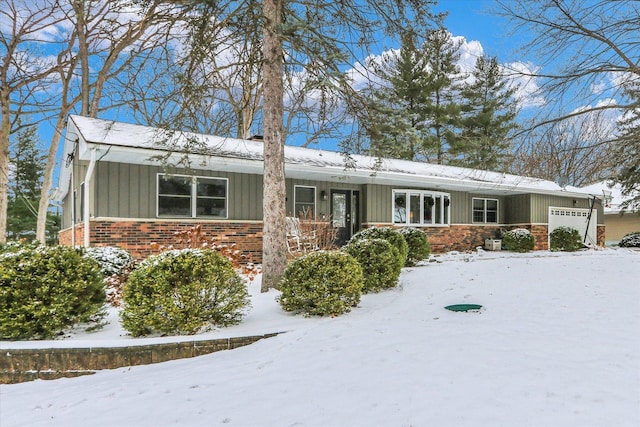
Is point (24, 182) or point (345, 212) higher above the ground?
point (24, 182)

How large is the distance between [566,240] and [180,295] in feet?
49.2

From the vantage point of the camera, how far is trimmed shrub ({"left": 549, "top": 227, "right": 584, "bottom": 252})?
577 inches

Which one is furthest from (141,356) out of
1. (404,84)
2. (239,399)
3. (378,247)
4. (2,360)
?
(404,84)

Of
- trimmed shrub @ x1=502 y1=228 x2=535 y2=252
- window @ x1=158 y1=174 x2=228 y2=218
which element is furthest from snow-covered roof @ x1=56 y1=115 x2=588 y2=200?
trimmed shrub @ x1=502 y1=228 x2=535 y2=252

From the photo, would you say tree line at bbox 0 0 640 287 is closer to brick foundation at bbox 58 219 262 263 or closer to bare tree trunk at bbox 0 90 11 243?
brick foundation at bbox 58 219 262 263

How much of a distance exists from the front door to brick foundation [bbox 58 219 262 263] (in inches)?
113

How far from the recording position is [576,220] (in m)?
→ 17.8

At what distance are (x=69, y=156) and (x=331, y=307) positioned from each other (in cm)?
1061

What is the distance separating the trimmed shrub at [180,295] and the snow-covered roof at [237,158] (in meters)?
3.07

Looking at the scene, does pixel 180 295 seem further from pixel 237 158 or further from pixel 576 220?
pixel 576 220

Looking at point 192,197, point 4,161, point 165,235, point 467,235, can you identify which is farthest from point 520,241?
point 4,161

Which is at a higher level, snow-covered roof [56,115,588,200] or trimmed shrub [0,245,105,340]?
snow-covered roof [56,115,588,200]

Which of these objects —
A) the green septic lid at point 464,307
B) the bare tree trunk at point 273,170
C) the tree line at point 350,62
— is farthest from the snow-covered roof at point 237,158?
the green septic lid at point 464,307

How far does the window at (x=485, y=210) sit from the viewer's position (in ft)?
52.9
